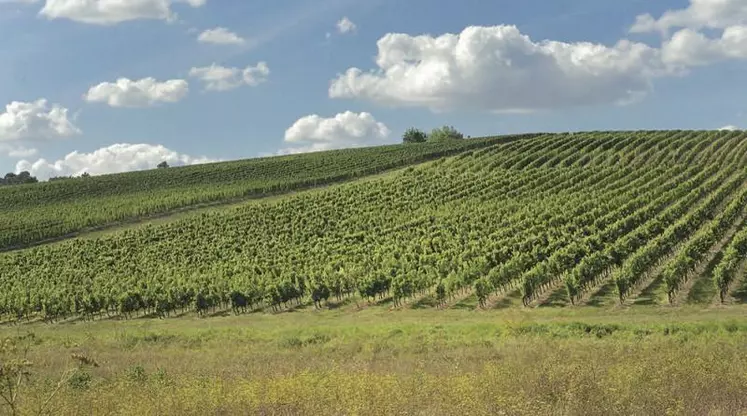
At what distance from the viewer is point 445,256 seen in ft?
166

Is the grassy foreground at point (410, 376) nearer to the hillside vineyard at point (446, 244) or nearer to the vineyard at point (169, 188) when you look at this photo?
the hillside vineyard at point (446, 244)

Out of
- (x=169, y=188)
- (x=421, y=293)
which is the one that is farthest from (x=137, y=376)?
(x=169, y=188)

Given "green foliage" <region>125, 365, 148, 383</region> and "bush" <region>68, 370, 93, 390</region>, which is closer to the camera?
"bush" <region>68, 370, 93, 390</region>

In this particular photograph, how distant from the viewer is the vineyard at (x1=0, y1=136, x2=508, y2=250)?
286 feet

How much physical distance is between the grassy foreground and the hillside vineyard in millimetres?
12934

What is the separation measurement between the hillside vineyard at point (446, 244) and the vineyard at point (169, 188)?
946 cm

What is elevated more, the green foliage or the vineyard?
the vineyard

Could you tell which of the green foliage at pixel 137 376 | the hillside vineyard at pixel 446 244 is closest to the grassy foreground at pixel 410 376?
the green foliage at pixel 137 376

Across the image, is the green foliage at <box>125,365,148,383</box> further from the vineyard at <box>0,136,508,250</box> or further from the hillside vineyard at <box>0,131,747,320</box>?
the vineyard at <box>0,136,508,250</box>

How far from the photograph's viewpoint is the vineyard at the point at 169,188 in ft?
286

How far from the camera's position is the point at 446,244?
54719 mm

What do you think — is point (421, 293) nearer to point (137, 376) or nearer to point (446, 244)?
point (446, 244)

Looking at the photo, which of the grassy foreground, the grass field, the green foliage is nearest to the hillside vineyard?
the grass field

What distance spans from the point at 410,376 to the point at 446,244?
1653 inches
